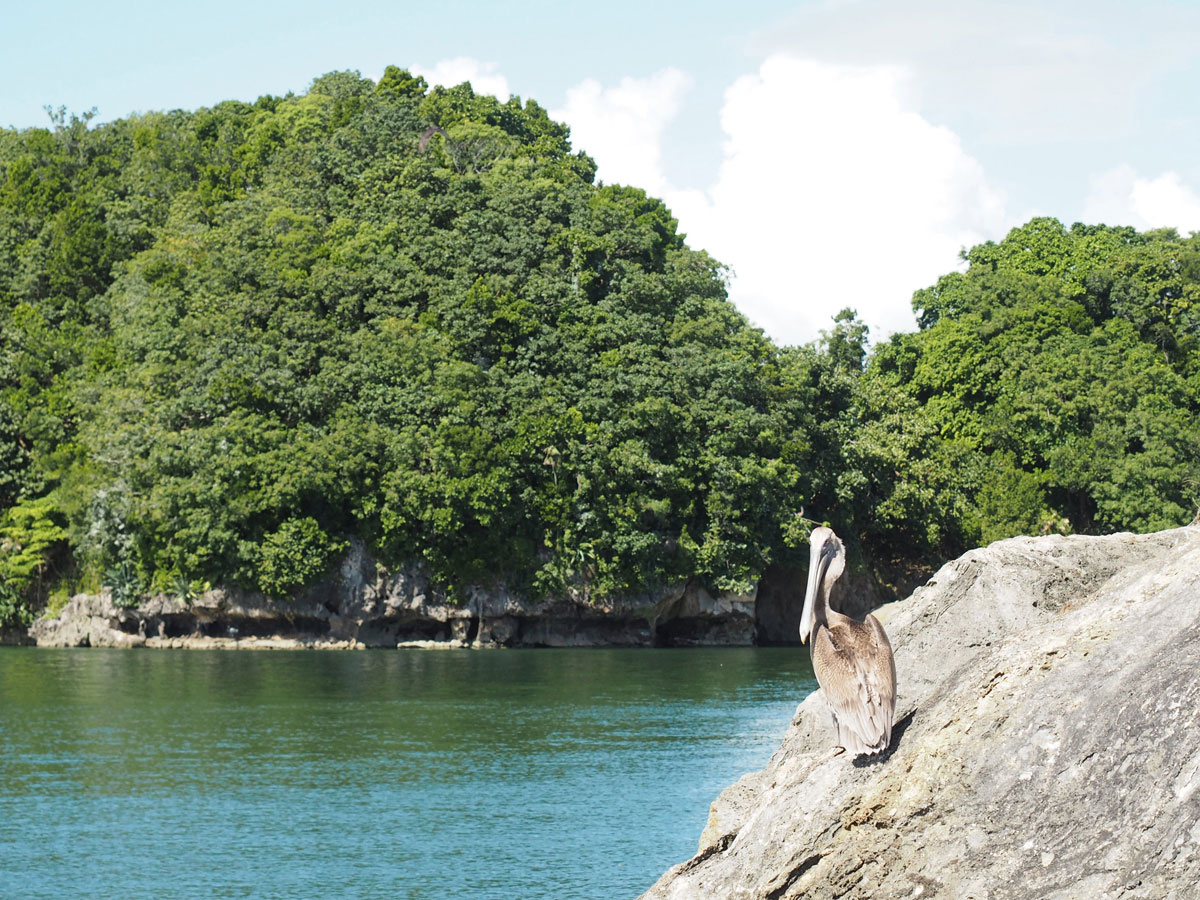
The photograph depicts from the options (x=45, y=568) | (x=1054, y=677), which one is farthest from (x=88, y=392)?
(x=1054, y=677)

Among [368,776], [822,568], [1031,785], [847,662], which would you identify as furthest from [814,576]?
[368,776]

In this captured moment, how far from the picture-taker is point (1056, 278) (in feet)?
254

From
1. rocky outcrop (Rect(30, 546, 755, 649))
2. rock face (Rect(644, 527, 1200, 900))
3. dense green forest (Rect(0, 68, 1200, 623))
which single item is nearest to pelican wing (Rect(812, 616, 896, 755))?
rock face (Rect(644, 527, 1200, 900))

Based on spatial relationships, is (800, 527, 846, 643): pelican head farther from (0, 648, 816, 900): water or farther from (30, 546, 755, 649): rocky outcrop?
(30, 546, 755, 649): rocky outcrop

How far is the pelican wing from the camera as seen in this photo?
800 cm

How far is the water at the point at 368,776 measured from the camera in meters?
24.3

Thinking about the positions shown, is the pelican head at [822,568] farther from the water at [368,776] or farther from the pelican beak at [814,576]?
the water at [368,776]

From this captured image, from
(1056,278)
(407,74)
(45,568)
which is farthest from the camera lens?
(407,74)

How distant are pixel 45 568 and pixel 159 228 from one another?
26415 millimetres

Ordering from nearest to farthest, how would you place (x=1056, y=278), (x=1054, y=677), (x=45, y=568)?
(x=1054, y=677) → (x=45, y=568) → (x=1056, y=278)

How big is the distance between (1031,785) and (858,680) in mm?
1227

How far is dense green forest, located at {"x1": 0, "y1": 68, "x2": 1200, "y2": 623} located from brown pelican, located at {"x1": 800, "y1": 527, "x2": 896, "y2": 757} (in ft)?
175

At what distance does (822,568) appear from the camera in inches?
321

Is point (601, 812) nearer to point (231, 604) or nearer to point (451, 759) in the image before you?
point (451, 759)
